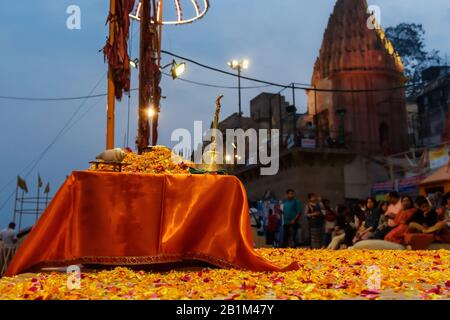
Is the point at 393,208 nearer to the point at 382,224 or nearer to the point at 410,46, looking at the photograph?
the point at 382,224

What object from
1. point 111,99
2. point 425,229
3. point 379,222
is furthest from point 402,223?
point 111,99

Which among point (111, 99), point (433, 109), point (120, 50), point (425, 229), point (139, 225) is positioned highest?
point (433, 109)

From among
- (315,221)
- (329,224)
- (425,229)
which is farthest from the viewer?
(329,224)

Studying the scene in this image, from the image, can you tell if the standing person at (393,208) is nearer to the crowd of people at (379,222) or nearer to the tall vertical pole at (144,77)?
the crowd of people at (379,222)

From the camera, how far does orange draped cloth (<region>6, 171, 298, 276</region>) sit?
11.4ft

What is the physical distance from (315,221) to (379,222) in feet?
5.87

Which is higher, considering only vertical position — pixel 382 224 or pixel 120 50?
pixel 120 50

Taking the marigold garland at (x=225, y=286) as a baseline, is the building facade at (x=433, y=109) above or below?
above

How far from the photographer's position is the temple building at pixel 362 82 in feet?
82.0

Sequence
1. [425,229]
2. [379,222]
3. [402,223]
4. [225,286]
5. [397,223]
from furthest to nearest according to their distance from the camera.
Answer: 1. [379,222]
2. [397,223]
3. [402,223]
4. [425,229]
5. [225,286]

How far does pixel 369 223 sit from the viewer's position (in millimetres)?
8945

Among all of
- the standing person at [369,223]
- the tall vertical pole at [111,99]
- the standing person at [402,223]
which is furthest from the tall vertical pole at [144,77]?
the standing person at [369,223]

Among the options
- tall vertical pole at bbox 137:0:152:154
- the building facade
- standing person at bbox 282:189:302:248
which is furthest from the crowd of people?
the building facade
